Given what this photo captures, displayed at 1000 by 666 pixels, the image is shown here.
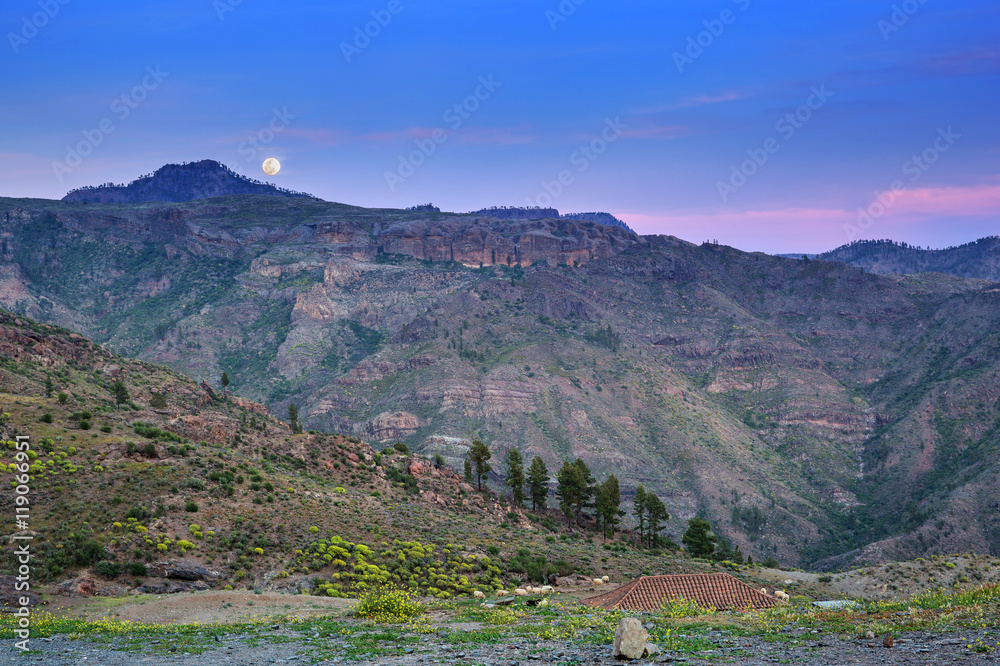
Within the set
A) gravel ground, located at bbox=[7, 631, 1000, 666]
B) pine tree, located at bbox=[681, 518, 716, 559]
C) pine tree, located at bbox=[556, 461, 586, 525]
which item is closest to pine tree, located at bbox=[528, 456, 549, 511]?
pine tree, located at bbox=[556, 461, 586, 525]

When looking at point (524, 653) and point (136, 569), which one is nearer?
point (524, 653)

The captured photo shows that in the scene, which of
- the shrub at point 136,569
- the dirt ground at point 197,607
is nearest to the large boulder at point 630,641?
the dirt ground at point 197,607

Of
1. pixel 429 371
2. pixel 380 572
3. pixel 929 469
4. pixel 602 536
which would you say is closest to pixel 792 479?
pixel 929 469

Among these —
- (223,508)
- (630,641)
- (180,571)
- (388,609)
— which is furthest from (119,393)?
(630,641)

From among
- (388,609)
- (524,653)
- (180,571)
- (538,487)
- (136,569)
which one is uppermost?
(524,653)

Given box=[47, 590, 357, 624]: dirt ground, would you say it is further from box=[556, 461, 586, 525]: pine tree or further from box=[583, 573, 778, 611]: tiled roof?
box=[556, 461, 586, 525]: pine tree

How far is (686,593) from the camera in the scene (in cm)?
Result: 4534

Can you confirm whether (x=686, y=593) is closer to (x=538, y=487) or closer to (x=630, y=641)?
(x=630, y=641)

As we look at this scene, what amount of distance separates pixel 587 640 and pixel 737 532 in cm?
13344

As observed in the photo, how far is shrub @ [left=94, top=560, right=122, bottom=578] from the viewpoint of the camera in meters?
44.8

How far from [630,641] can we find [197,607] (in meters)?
26.3

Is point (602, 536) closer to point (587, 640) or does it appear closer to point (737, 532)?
point (587, 640)

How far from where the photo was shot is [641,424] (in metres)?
183

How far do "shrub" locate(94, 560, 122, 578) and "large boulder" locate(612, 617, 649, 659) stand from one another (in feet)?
115
